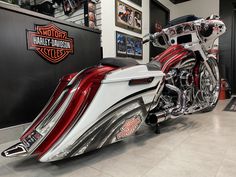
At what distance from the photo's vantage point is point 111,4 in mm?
2777

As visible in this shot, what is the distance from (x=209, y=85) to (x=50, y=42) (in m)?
2.14

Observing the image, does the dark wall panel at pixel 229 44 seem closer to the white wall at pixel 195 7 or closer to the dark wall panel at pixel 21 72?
the white wall at pixel 195 7

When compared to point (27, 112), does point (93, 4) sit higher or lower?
higher

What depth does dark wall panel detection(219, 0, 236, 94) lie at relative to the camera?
4520mm

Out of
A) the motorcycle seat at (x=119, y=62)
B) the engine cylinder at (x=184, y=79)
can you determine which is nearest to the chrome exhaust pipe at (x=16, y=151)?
the motorcycle seat at (x=119, y=62)

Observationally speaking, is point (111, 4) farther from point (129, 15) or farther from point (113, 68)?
point (113, 68)

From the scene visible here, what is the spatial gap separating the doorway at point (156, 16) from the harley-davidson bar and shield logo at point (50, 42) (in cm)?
238

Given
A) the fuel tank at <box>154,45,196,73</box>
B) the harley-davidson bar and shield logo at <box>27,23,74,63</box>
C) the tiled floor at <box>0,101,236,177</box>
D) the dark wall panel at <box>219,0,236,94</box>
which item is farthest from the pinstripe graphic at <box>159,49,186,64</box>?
Answer: the dark wall panel at <box>219,0,236,94</box>

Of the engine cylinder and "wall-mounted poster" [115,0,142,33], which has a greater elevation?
"wall-mounted poster" [115,0,142,33]

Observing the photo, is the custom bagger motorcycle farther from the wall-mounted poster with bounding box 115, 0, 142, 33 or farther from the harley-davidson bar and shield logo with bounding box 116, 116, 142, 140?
the wall-mounted poster with bounding box 115, 0, 142, 33

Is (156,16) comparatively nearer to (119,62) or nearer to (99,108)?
(119,62)

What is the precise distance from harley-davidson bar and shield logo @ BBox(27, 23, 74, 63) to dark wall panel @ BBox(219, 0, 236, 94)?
13.9 ft

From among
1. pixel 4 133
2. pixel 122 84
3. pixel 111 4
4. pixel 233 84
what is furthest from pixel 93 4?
pixel 233 84

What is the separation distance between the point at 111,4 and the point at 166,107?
1950 mm
